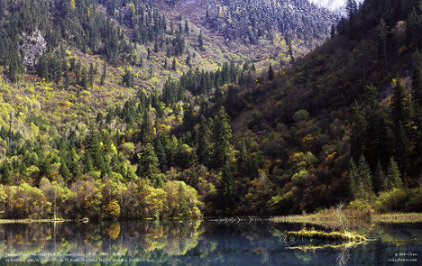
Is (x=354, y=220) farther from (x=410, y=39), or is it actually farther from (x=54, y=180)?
(x=54, y=180)

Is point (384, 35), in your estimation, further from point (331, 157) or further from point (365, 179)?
point (365, 179)

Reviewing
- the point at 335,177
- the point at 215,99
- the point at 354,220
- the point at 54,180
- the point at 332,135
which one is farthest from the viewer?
the point at 215,99

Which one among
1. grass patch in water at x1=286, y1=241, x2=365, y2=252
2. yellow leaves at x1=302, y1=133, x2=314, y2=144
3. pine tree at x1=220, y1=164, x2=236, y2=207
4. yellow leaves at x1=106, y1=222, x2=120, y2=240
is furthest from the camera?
pine tree at x1=220, y1=164, x2=236, y2=207

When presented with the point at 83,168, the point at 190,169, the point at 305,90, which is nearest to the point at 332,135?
the point at 305,90

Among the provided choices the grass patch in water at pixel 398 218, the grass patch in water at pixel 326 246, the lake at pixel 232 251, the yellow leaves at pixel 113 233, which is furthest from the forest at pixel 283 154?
the yellow leaves at pixel 113 233

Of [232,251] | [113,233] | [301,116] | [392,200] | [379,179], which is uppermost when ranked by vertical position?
[301,116]

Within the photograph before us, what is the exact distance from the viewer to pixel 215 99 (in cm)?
19738

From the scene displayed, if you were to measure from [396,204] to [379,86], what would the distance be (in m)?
51.5

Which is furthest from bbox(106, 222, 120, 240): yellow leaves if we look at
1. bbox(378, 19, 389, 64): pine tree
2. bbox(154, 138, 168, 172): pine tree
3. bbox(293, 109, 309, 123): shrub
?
bbox(378, 19, 389, 64): pine tree

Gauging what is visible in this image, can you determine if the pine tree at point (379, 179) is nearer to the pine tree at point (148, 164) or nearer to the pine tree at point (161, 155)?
the pine tree at point (148, 164)

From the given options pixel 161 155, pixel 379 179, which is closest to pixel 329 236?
pixel 379 179

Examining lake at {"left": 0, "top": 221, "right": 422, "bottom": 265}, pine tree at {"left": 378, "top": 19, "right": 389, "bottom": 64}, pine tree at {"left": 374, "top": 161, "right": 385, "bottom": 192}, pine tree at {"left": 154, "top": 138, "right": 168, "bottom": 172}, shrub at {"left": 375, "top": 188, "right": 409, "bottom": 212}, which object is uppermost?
pine tree at {"left": 378, "top": 19, "right": 389, "bottom": 64}

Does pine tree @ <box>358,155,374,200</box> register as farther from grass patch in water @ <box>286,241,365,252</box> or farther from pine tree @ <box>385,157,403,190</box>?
grass patch in water @ <box>286,241,365,252</box>

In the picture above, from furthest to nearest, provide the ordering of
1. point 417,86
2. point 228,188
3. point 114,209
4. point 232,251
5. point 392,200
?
point 228,188
point 114,209
point 417,86
point 392,200
point 232,251
